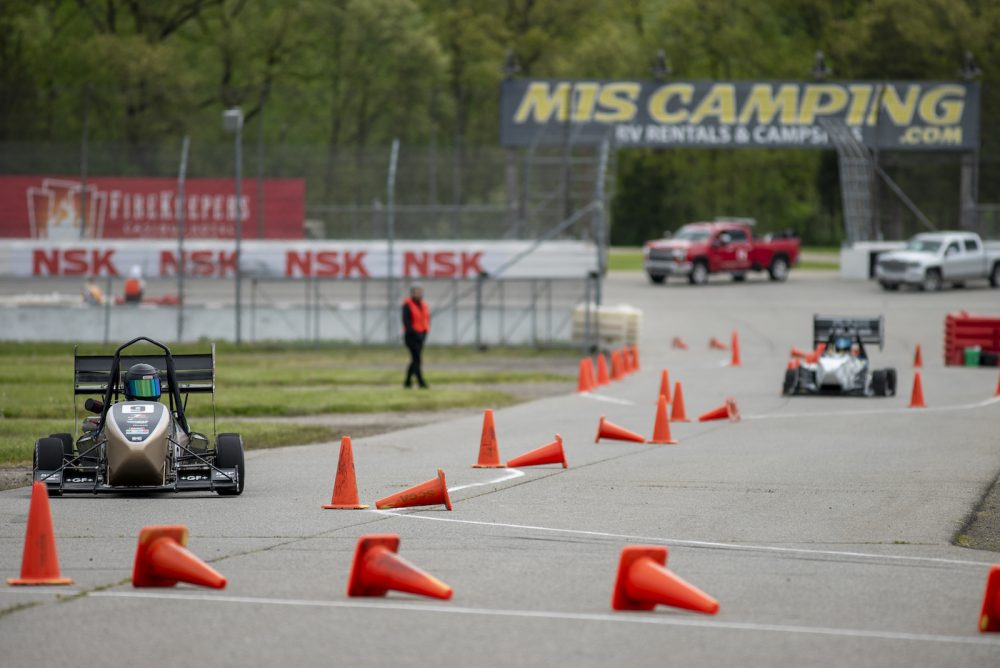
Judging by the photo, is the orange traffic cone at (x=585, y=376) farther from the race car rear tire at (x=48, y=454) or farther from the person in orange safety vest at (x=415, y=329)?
A: the race car rear tire at (x=48, y=454)

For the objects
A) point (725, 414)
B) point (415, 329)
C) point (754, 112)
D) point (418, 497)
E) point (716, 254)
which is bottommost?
point (418, 497)

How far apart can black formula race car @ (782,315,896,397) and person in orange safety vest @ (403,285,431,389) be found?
19.7ft

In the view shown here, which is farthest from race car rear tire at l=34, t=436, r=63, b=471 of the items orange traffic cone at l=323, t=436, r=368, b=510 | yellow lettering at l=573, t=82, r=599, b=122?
yellow lettering at l=573, t=82, r=599, b=122

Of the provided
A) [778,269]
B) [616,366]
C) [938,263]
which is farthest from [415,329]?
[778,269]

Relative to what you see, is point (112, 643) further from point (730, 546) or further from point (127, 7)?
point (127, 7)

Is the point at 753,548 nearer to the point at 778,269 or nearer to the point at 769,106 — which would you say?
the point at 778,269

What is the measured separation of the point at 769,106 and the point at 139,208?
22235mm

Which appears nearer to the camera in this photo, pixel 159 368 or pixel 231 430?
pixel 159 368

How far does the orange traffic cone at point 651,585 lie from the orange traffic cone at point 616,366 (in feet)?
64.3

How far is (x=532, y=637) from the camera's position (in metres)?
7.50

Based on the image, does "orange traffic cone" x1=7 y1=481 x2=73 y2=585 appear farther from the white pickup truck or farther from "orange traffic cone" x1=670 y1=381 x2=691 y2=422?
the white pickup truck

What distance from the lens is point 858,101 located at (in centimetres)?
5247

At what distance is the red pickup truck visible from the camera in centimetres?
5078

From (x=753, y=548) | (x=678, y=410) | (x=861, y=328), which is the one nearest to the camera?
(x=753, y=548)
